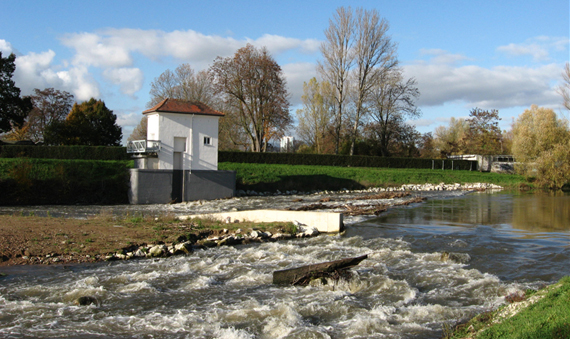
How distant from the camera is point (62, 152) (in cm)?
3725

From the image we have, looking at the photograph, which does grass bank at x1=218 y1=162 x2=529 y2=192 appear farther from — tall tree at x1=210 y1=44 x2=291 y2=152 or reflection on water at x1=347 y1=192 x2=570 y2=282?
reflection on water at x1=347 y1=192 x2=570 y2=282

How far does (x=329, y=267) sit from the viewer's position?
945cm

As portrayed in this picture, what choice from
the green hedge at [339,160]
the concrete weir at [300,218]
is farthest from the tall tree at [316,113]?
the concrete weir at [300,218]

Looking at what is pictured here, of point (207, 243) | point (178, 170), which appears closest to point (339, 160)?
point (178, 170)

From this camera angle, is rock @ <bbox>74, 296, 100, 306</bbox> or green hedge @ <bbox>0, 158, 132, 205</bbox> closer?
rock @ <bbox>74, 296, 100, 306</bbox>

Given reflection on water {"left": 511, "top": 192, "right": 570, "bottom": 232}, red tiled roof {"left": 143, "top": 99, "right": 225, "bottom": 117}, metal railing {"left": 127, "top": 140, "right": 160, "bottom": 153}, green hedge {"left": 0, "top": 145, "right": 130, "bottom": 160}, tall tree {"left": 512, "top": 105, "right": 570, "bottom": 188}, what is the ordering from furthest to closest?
tall tree {"left": 512, "top": 105, "right": 570, "bottom": 188} → green hedge {"left": 0, "top": 145, "right": 130, "bottom": 160} → red tiled roof {"left": 143, "top": 99, "right": 225, "bottom": 117} → metal railing {"left": 127, "top": 140, "right": 160, "bottom": 153} → reflection on water {"left": 511, "top": 192, "right": 570, "bottom": 232}

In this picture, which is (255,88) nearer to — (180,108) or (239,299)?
(180,108)

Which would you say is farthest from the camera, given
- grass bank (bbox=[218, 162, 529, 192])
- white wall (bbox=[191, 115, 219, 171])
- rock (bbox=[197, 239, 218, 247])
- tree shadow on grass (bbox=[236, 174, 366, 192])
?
grass bank (bbox=[218, 162, 529, 192])

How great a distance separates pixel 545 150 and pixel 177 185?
3477cm

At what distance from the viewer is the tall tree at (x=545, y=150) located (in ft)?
131

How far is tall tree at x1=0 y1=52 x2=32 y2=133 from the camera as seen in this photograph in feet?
137

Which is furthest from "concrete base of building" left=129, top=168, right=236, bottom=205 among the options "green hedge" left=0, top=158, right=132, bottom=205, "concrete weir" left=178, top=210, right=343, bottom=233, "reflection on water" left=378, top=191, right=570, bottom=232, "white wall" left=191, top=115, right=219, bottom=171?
"reflection on water" left=378, top=191, right=570, bottom=232

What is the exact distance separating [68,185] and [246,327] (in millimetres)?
26756

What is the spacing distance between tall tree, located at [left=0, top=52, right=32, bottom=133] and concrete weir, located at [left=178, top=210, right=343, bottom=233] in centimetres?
3397
